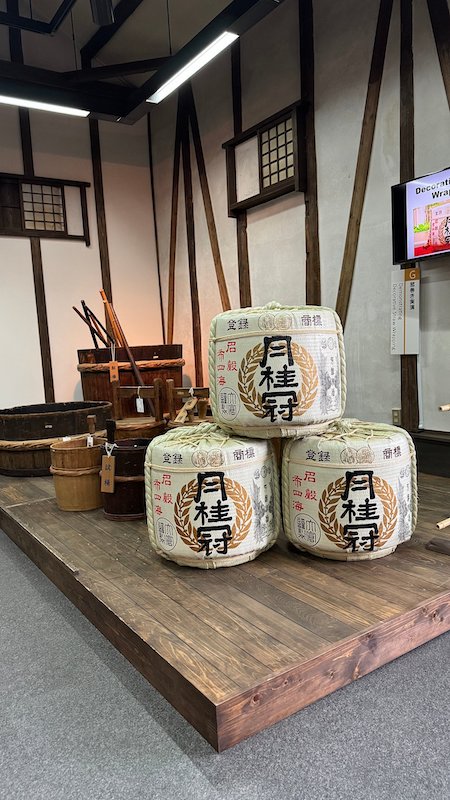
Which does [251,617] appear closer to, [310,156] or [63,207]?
[310,156]

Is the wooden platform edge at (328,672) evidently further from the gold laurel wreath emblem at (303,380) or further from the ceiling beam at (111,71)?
the ceiling beam at (111,71)

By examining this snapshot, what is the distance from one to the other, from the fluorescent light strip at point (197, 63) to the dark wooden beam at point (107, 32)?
1.44 meters

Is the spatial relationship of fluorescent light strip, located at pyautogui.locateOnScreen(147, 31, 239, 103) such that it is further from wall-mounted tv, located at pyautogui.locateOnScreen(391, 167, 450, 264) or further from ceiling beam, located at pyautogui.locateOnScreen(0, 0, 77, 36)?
wall-mounted tv, located at pyautogui.locateOnScreen(391, 167, 450, 264)

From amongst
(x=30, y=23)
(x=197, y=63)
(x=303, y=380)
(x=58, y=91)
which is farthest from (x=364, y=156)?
(x=30, y=23)

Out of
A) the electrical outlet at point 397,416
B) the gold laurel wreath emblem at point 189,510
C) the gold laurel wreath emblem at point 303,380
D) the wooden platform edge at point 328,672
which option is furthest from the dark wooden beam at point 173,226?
the wooden platform edge at point 328,672

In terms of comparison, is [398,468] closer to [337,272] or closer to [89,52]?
[337,272]

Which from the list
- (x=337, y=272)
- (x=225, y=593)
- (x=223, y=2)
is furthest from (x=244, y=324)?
(x=223, y=2)

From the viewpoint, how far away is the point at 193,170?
7305 millimetres

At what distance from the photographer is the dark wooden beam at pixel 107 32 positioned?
6391mm

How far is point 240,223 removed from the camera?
6492mm

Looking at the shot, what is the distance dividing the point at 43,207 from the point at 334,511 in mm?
6578

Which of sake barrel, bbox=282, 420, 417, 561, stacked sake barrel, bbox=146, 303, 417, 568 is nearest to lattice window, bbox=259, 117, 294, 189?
stacked sake barrel, bbox=146, 303, 417, 568

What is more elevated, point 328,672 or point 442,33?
point 442,33

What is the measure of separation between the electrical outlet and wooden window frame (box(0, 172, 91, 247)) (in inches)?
201
